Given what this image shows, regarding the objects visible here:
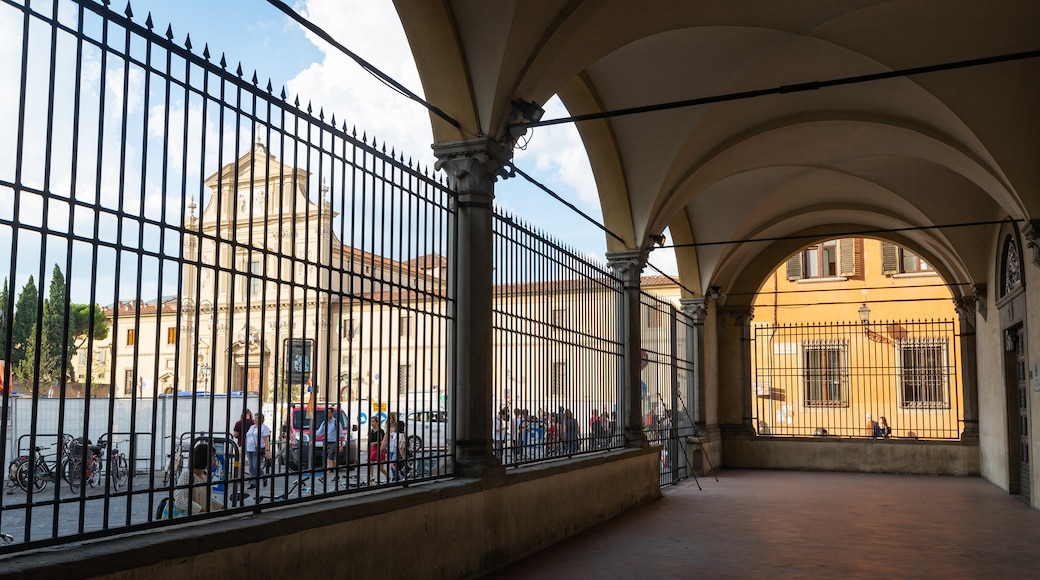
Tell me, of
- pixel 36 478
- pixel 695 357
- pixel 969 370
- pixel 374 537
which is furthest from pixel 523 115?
pixel 969 370

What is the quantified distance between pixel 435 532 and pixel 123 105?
3484 mm

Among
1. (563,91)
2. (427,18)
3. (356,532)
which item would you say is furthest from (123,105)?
(563,91)

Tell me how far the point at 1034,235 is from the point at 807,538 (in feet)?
15.7

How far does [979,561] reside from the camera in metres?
7.76

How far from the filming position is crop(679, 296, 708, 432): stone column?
17.3 meters

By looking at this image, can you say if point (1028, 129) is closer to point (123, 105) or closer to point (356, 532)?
point (356, 532)

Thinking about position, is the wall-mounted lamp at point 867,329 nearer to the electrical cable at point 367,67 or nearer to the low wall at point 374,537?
the low wall at point 374,537

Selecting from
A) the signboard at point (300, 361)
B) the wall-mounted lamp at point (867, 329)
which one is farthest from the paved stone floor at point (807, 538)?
the wall-mounted lamp at point (867, 329)

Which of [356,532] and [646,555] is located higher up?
[356,532]

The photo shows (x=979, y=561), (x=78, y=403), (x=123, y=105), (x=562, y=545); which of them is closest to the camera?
(x=123, y=105)

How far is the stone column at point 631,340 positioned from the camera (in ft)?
38.8

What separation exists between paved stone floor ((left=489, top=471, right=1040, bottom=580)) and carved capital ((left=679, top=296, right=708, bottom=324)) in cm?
435

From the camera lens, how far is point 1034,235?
10.7 metres

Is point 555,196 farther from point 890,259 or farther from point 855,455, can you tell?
point 890,259
